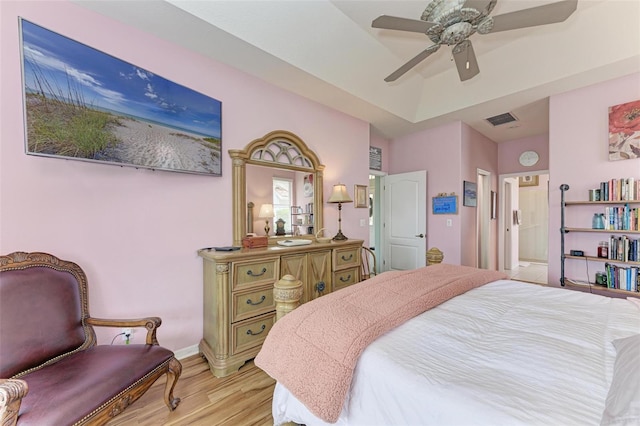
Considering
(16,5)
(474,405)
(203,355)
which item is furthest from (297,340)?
(16,5)

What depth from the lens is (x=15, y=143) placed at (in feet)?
4.91

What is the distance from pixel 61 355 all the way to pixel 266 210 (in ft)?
5.68

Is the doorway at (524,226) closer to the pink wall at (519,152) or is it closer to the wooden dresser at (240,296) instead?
the pink wall at (519,152)

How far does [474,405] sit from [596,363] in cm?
55

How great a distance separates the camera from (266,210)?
2.66m

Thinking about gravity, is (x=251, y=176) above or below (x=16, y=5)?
below

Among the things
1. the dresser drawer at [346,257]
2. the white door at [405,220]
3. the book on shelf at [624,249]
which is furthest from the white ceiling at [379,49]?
the dresser drawer at [346,257]

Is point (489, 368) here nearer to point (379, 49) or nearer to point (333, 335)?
point (333, 335)

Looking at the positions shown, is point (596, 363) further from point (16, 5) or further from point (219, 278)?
point (16, 5)

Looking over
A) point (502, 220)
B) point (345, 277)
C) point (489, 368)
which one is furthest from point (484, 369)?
point (502, 220)

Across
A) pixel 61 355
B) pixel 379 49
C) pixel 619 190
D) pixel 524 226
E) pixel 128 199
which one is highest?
pixel 379 49

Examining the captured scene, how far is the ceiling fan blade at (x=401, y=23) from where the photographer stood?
1639 mm

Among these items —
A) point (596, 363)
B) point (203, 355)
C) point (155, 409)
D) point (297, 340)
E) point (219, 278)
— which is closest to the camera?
point (596, 363)

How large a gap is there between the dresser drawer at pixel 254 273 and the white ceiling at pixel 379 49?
180cm
